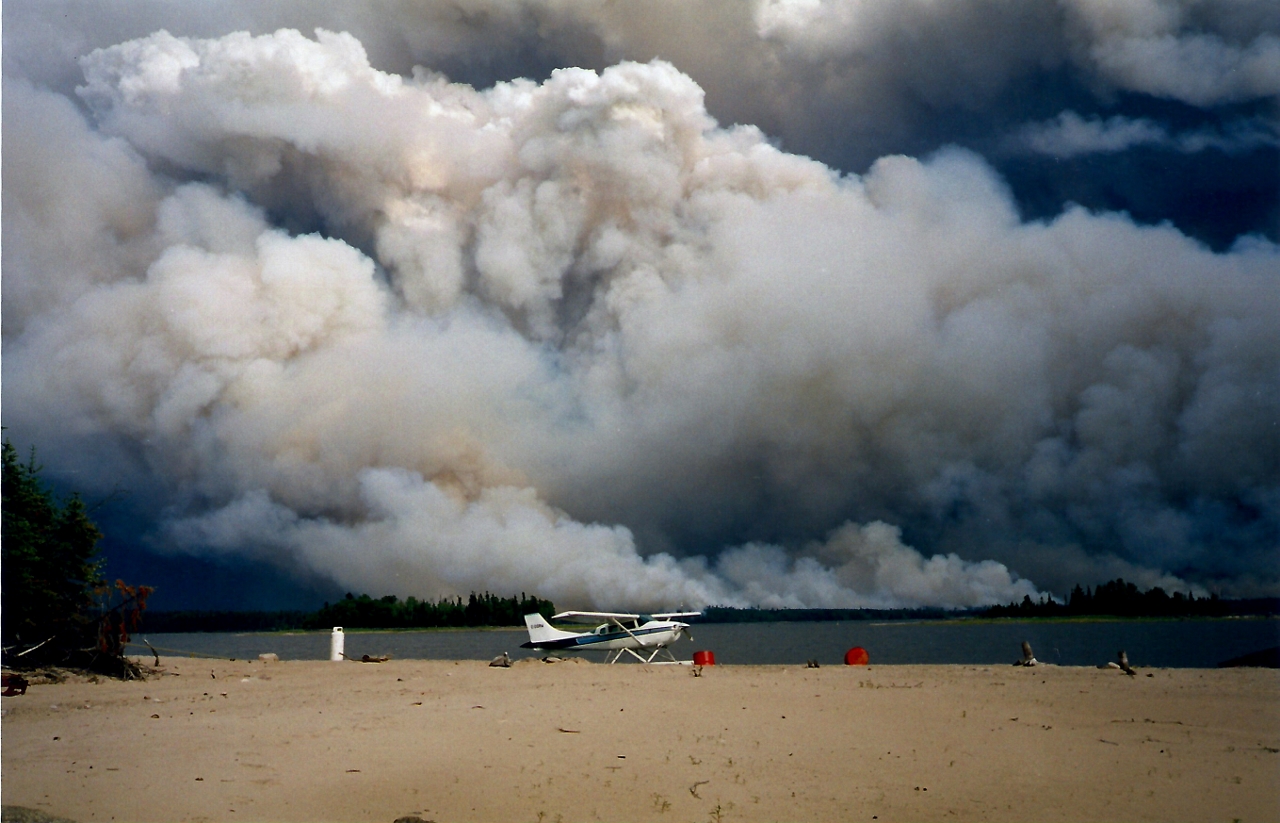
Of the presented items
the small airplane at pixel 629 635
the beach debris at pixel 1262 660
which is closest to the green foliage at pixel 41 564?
the small airplane at pixel 629 635


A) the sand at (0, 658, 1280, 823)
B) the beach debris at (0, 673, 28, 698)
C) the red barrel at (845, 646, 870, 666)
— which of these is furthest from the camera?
the red barrel at (845, 646, 870, 666)

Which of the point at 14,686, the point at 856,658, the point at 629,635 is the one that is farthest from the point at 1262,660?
the point at 14,686

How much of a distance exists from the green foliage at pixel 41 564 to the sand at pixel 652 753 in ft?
13.9

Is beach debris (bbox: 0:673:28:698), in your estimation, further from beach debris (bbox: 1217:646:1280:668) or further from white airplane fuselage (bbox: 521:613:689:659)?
beach debris (bbox: 1217:646:1280:668)

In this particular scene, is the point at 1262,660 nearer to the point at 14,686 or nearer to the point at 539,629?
the point at 539,629

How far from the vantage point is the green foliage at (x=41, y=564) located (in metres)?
21.4

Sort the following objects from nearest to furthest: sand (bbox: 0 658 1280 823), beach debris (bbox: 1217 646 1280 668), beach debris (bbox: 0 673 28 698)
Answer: sand (bbox: 0 658 1280 823)
beach debris (bbox: 0 673 28 698)
beach debris (bbox: 1217 646 1280 668)

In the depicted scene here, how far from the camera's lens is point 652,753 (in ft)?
37.7

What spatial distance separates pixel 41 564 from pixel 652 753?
63.0 ft

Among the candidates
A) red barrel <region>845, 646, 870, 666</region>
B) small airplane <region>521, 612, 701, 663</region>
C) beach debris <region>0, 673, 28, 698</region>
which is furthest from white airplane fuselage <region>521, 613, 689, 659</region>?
beach debris <region>0, 673, 28, 698</region>

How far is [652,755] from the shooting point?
1135cm

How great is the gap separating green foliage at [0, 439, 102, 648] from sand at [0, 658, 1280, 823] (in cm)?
424

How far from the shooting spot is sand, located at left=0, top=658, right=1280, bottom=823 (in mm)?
9117

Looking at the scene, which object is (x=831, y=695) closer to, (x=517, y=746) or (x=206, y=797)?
(x=517, y=746)
